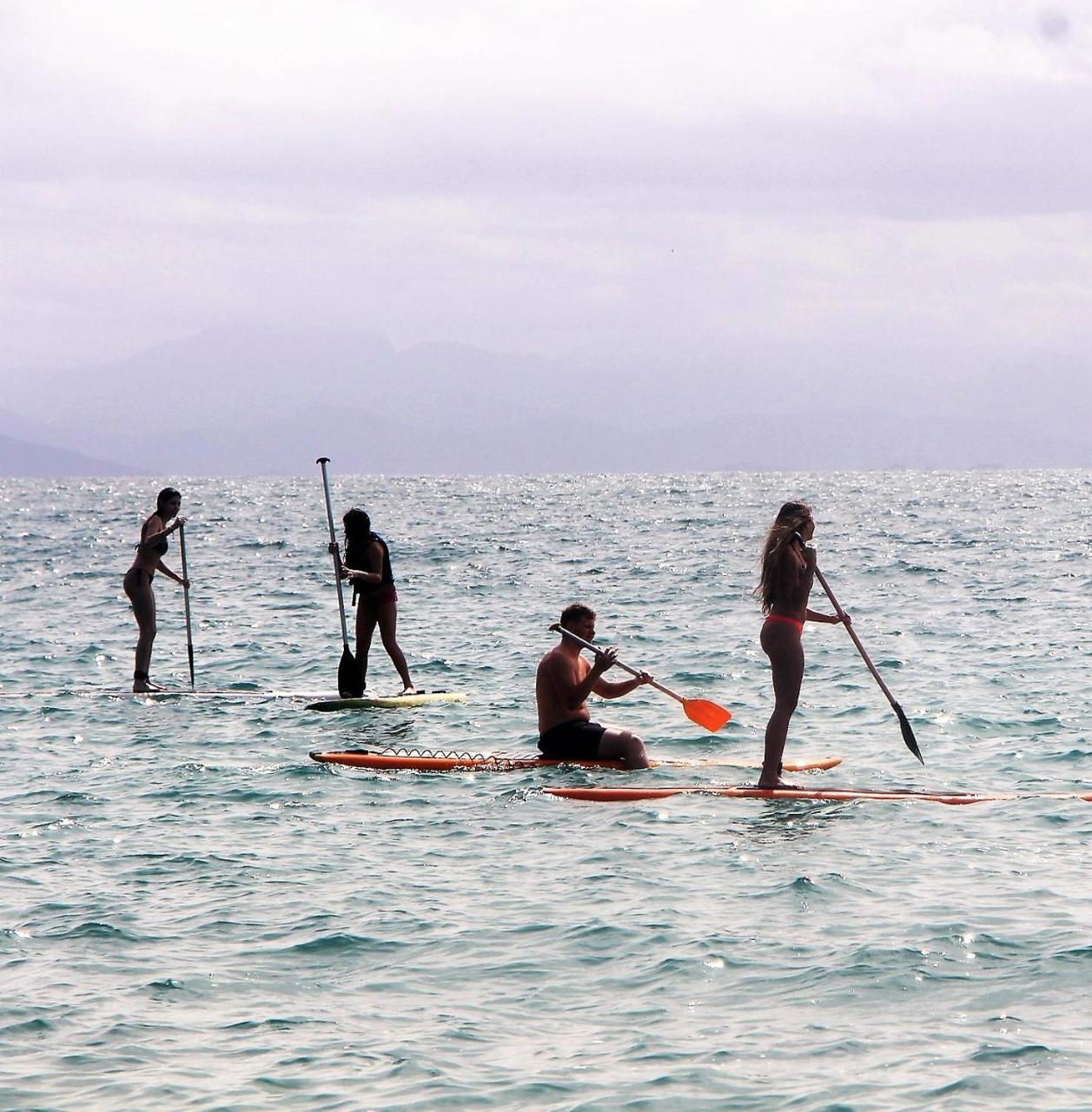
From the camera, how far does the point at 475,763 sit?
14.0 metres

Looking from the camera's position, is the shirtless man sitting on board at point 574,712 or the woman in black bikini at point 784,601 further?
the shirtless man sitting on board at point 574,712

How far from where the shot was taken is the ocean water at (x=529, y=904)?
7.36 metres

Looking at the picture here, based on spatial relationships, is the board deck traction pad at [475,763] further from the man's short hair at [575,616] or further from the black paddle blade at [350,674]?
the black paddle blade at [350,674]

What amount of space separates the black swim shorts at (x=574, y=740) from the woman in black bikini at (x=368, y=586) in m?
4.24

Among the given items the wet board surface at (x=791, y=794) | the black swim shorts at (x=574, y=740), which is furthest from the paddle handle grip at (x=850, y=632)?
the black swim shorts at (x=574, y=740)

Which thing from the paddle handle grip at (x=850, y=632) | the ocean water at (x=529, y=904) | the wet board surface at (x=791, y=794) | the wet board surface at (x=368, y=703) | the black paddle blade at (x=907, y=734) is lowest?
the ocean water at (x=529, y=904)

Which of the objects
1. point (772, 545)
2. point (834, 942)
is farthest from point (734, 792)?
point (834, 942)

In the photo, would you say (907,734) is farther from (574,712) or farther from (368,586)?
(368,586)

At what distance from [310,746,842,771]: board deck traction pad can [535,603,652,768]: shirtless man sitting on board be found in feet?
0.28

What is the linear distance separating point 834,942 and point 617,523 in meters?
58.5

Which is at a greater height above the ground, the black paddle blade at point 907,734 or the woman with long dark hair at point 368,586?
the woman with long dark hair at point 368,586

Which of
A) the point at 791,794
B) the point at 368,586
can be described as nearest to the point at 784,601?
the point at 791,794

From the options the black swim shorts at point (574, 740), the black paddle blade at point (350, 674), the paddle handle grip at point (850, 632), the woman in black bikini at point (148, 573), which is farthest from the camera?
the woman in black bikini at point (148, 573)

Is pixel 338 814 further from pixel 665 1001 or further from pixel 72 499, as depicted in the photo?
pixel 72 499
